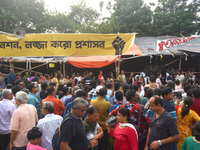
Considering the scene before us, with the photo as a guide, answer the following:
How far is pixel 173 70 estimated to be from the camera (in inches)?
Answer: 554

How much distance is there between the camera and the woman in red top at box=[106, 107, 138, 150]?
251 centimetres

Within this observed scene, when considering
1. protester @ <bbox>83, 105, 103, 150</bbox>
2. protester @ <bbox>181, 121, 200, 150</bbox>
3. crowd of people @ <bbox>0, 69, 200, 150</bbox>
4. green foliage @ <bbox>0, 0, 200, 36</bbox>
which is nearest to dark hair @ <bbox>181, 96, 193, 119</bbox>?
crowd of people @ <bbox>0, 69, 200, 150</bbox>

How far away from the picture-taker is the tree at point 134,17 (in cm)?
2052

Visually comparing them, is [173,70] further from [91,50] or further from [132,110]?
[132,110]

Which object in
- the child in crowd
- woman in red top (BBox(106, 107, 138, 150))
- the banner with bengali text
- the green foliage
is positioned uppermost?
the green foliage

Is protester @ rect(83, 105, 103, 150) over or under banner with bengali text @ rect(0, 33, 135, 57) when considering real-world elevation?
under

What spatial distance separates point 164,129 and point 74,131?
137 centimetres

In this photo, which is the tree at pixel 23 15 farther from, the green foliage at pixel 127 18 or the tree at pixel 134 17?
the tree at pixel 134 17

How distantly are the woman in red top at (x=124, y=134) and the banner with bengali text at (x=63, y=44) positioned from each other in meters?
5.07

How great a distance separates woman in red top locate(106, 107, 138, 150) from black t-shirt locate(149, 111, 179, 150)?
34 centimetres

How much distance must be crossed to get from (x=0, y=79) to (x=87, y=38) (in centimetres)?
537

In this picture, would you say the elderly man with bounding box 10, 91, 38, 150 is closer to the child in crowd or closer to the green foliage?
the child in crowd

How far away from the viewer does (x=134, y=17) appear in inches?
818

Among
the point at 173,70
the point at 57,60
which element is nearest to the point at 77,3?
the point at 57,60
